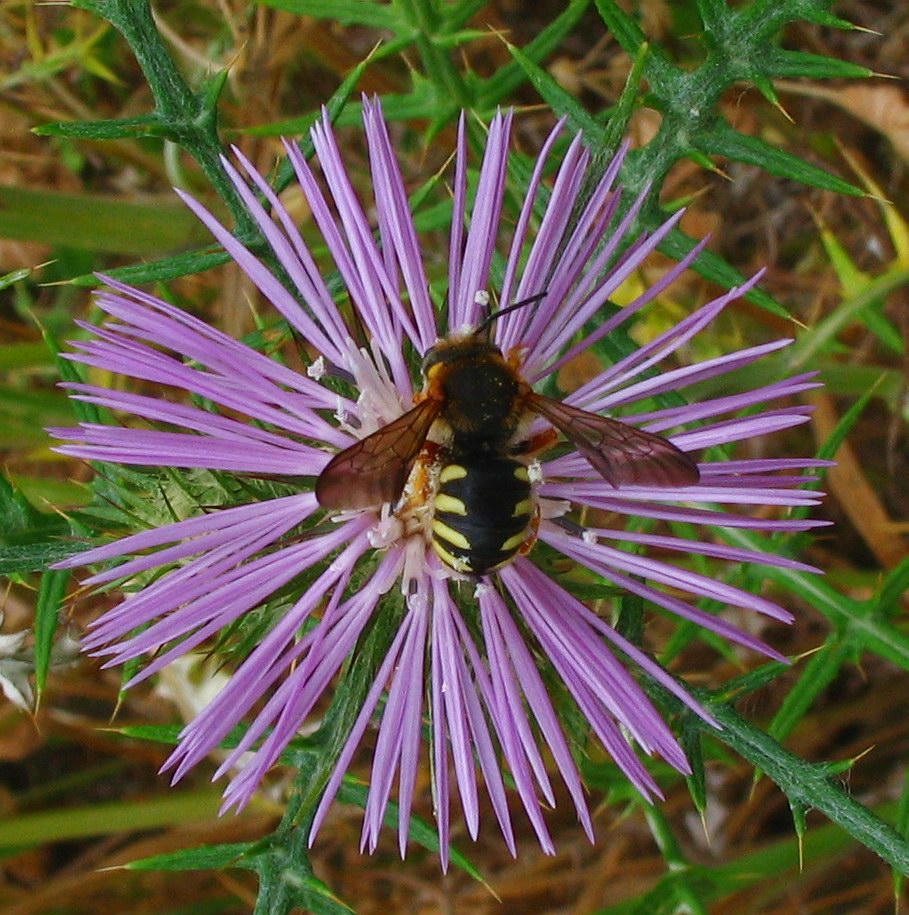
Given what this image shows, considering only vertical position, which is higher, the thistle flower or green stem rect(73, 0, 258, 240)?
green stem rect(73, 0, 258, 240)

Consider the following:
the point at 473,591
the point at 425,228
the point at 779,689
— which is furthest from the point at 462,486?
the point at 779,689

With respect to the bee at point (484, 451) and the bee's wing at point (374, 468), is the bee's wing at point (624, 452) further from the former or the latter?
the bee's wing at point (374, 468)

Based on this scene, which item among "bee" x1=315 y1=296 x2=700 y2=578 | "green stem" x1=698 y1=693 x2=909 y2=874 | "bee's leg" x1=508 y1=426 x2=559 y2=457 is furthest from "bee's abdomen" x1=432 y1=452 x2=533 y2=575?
"green stem" x1=698 y1=693 x2=909 y2=874

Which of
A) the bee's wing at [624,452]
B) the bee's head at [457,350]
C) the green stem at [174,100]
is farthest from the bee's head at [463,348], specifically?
the green stem at [174,100]

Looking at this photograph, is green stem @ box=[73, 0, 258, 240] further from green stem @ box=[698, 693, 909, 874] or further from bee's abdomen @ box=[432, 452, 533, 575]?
green stem @ box=[698, 693, 909, 874]

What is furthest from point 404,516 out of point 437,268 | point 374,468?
point 437,268
